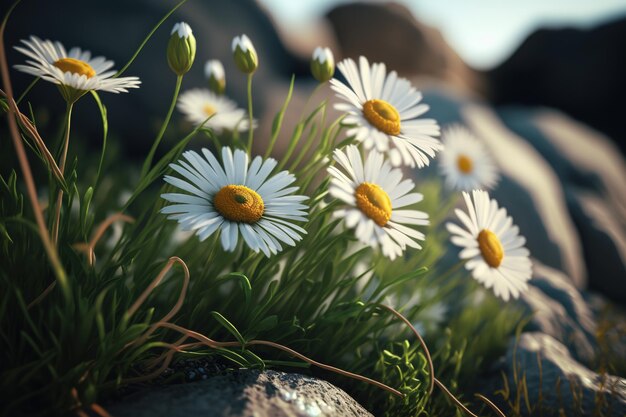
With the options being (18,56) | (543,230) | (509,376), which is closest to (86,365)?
(509,376)

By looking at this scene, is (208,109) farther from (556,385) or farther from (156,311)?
(556,385)

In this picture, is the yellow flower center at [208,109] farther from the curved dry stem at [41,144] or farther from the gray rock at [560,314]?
the gray rock at [560,314]

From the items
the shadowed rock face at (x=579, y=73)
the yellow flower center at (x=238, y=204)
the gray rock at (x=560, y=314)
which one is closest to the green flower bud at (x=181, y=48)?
the yellow flower center at (x=238, y=204)

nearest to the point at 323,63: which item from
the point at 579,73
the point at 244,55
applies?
the point at 244,55

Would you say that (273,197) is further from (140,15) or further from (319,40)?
(319,40)

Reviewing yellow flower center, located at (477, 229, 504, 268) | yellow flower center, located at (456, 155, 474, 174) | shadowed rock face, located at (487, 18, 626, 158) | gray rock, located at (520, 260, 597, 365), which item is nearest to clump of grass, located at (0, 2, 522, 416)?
yellow flower center, located at (477, 229, 504, 268)

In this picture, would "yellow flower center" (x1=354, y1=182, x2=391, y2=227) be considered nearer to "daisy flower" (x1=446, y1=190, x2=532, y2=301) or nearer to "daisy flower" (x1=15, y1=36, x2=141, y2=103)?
"daisy flower" (x1=446, y1=190, x2=532, y2=301)
